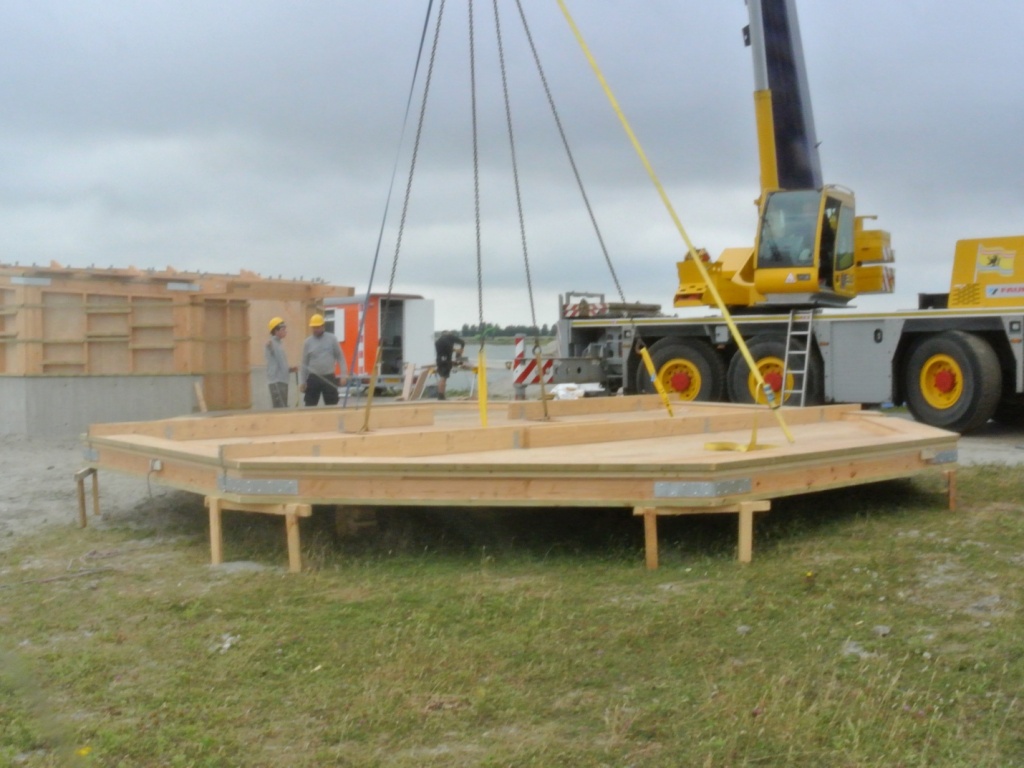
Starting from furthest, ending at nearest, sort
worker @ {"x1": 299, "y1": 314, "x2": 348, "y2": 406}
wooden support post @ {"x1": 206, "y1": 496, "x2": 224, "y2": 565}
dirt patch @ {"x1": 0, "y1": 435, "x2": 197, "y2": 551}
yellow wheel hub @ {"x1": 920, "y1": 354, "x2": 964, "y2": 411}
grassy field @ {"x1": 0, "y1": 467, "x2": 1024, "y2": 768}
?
yellow wheel hub @ {"x1": 920, "y1": 354, "x2": 964, "y2": 411}
worker @ {"x1": 299, "y1": 314, "x2": 348, "y2": 406}
dirt patch @ {"x1": 0, "y1": 435, "x2": 197, "y2": 551}
wooden support post @ {"x1": 206, "y1": 496, "x2": 224, "y2": 565}
grassy field @ {"x1": 0, "y1": 467, "x2": 1024, "y2": 768}

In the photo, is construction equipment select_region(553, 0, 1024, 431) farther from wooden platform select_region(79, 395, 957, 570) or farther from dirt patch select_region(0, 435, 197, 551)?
dirt patch select_region(0, 435, 197, 551)

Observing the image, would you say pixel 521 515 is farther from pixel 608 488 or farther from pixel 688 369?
pixel 688 369

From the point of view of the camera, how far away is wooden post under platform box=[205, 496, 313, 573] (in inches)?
248

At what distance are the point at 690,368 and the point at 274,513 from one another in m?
10.8

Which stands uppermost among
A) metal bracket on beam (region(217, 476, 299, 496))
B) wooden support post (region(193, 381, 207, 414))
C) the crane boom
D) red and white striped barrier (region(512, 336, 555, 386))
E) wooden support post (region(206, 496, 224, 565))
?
the crane boom

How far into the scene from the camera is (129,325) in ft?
53.1

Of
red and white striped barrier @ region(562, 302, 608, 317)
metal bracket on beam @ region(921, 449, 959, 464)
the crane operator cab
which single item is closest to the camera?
metal bracket on beam @ region(921, 449, 959, 464)

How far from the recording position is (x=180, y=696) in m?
4.38

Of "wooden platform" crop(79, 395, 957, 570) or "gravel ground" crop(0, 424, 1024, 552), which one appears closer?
"wooden platform" crop(79, 395, 957, 570)

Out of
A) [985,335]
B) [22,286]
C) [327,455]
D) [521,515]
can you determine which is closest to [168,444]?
[327,455]

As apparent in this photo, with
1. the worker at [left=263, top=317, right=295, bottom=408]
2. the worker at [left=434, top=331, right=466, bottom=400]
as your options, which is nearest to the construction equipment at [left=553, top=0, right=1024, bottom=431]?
the worker at [left=434, top=331, right=466, bottom=400]

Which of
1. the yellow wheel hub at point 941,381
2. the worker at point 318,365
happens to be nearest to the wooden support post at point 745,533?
the worker at point 318,365

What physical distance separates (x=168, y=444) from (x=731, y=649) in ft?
14.2

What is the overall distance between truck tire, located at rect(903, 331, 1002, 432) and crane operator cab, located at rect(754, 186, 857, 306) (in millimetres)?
1575
